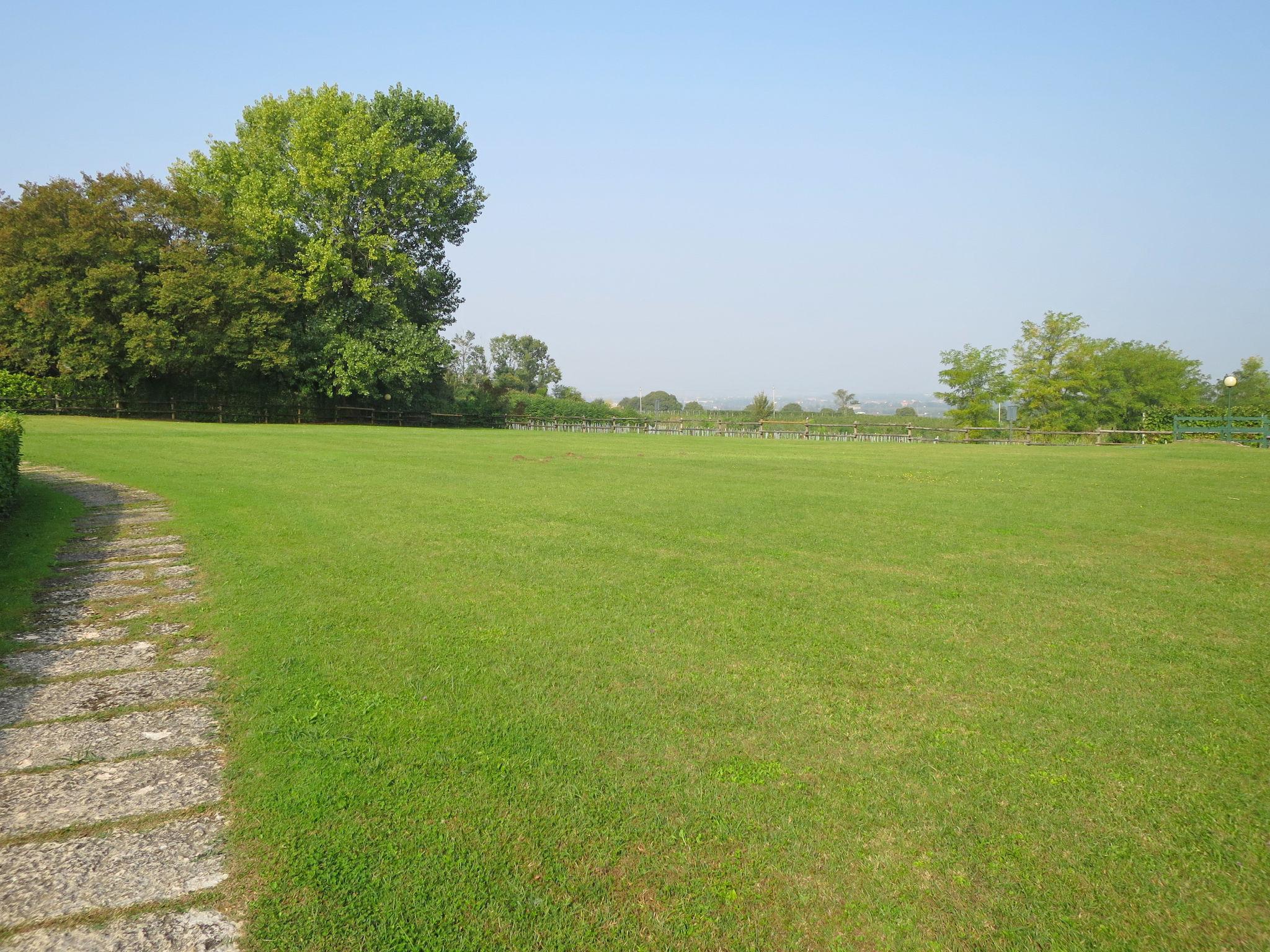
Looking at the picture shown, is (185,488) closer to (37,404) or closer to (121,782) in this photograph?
(121,782)

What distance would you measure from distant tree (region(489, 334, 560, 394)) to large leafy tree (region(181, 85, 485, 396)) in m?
49.2

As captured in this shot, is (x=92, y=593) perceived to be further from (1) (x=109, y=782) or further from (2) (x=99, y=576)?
(1) (x=109, y=782)

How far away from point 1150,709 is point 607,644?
3053 mm

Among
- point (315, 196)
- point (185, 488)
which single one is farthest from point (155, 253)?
point (185, 488)

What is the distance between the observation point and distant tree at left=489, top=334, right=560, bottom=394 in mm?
90000

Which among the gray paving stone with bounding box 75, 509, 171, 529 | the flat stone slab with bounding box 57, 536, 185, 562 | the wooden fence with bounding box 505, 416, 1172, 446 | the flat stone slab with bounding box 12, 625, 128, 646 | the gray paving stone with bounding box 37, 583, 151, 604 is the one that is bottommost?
the flat stone slab with bounding box 12, 625, 128, 646

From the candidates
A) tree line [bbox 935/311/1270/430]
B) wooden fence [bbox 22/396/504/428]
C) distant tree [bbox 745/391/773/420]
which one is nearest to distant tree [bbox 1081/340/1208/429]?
tree line [bbox 935/311/1270/430]

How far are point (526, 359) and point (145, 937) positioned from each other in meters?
96.8

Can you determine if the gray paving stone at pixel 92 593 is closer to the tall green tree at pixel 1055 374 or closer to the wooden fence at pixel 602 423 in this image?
the wooden fence at pixel 602 423

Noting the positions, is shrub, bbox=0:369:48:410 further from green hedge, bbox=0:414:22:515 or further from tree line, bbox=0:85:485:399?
green hedge, bbox=0:414:22:515

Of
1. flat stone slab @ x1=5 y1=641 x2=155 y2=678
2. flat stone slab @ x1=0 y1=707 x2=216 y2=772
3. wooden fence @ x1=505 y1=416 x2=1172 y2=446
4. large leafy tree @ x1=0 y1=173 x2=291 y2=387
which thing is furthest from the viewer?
wooden fence @ x1=505 y1=416 x2=1172 y2=446

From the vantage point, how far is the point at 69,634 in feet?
16.4

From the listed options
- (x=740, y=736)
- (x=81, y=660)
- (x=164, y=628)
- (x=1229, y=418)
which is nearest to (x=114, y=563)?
(x=164, y=628)

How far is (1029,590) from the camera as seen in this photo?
20.6 ft
